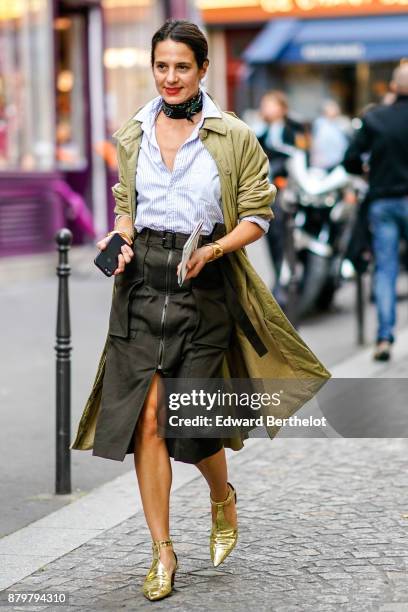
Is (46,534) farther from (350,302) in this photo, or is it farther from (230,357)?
(350,302)

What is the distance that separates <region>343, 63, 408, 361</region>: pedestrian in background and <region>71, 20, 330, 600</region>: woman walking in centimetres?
473

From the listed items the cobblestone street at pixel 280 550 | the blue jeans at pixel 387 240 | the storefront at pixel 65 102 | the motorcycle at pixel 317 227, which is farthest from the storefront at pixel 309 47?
the cobblestone street at pixel 280 550

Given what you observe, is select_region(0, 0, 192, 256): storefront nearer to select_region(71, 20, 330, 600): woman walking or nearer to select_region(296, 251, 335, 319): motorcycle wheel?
select_region(296, 251, 335, 319): motorcycle wheel

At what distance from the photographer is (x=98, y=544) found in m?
5.09

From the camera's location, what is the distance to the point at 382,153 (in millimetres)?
9141

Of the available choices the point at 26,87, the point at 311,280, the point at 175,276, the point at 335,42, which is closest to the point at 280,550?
the point at 175,276

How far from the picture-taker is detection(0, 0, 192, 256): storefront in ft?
48.0

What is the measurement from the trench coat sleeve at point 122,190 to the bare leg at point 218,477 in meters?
0.89

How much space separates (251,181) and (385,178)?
193 inches

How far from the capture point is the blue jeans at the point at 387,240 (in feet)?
30.1

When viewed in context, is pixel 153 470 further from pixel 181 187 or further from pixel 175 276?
pixel 181 187

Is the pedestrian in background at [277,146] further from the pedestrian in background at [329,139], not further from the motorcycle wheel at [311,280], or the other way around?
the pedestrian in background at [329,139]

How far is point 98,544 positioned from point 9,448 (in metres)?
1.81

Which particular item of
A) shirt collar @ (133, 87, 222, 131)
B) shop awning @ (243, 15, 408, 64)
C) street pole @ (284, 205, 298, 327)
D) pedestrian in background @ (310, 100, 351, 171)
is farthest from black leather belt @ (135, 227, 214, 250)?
shop awning @ (243, 15, 408, 64)
